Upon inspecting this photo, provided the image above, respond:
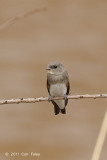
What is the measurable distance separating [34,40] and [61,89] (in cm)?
194

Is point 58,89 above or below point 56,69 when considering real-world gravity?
below

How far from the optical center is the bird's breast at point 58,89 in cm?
358

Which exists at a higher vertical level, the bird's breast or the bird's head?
the bird's head

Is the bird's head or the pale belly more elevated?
the bird's head

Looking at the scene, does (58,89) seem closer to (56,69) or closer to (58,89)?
(58,89)

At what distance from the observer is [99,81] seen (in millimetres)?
5254

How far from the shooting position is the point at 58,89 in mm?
3600

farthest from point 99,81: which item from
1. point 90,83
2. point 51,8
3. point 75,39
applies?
point 51,8

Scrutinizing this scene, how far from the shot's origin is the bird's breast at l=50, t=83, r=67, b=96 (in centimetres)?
358

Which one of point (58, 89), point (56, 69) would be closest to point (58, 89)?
point (58, 89)

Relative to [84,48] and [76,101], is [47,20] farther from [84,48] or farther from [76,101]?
[76,101]

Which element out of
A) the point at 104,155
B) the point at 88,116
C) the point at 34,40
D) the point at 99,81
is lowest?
the point at 104,155

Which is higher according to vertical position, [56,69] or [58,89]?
[56,69]

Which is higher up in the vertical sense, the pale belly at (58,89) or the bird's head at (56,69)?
the bird's head at (56,69)
